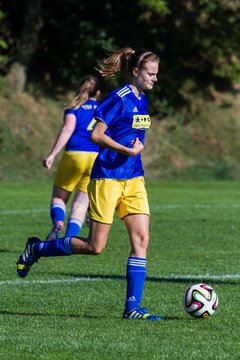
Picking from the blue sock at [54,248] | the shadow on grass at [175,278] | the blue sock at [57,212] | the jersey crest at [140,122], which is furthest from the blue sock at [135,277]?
the blue sock at [57,212]

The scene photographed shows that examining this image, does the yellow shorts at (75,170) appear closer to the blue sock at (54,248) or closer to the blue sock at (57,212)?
the blue sock at (57,212)

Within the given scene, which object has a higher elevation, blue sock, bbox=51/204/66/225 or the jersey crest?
the jersey crest

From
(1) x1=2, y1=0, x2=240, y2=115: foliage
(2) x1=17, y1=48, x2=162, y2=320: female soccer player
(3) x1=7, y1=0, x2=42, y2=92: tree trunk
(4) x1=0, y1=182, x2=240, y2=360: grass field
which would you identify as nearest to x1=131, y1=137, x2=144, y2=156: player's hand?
(2) x1=17, y1=48, x2=162, y2=320: female soccer player

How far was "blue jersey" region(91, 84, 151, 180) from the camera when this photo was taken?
7262 mm

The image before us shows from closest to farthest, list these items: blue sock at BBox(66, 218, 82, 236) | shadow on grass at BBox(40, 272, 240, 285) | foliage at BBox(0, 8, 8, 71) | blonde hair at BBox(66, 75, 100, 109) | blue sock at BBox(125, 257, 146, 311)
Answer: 1. blue sock at BBox(125, 257, 146, 311)
2. shadow on grass at BBox(40, 272, 240, 285)
3. blue sock at BBox(66, 218, 82, 236)
4. blonde hair at BBox(66, 75, 100, 109)
5. foliage at BBox(0, 8, 8, 71)

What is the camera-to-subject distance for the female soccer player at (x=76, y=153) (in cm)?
1166

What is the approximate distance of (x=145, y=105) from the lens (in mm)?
7441

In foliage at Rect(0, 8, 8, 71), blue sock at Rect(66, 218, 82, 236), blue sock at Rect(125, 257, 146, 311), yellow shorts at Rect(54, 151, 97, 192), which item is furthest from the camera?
foliage at Rect(0, 8, 8, 71)

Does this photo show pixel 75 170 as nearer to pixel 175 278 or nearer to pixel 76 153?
pixel 76 153

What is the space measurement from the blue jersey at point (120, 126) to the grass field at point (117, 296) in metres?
1.10

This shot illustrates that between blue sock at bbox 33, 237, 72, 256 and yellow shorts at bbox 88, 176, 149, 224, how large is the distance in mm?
379

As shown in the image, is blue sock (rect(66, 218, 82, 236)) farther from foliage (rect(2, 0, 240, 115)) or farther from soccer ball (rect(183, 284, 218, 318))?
foliage (rect(2, 0, 240, 115))

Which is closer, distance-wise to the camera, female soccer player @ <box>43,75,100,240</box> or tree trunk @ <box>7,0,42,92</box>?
female soccer player @ <box>43,75,100,240</box>

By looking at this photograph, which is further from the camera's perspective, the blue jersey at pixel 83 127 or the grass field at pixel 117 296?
the blue jersey at pixel 83 127
